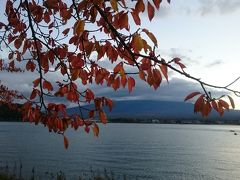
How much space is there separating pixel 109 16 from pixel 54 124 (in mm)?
2527

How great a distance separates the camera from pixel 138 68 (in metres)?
3.85

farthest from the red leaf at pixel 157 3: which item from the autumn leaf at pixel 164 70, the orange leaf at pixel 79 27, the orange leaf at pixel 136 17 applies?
the orange leaf at pixel 79 27

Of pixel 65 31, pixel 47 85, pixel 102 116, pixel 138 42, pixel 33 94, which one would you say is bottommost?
pixel 102 116

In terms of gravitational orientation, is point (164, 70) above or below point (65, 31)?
below

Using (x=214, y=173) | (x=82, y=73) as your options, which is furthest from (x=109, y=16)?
(x=214, y=173)

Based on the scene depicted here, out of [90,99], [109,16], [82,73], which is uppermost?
[109,16]

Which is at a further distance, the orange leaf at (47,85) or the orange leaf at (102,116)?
the orange leaf at (47,85)

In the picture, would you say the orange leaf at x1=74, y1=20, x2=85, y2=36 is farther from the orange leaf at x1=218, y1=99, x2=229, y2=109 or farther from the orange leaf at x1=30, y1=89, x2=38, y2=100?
the orange leaf at x1=30, y1=89, x2=38, y2=100

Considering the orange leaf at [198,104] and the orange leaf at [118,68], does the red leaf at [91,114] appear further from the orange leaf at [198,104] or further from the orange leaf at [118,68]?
the orange leaf at [198,104]

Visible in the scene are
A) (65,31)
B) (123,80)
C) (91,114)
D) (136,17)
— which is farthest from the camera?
(91,114)

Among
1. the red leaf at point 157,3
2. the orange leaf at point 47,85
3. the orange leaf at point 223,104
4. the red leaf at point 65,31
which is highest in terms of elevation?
the red leaf at point 65,31

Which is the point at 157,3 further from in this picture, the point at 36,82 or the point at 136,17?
the point at 36,82

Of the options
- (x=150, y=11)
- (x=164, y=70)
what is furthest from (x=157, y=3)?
(x=164, y=70)

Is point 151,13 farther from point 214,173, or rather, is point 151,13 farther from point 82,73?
point 214,173
